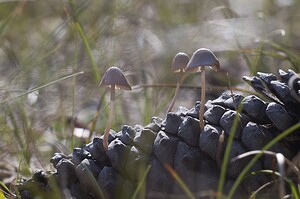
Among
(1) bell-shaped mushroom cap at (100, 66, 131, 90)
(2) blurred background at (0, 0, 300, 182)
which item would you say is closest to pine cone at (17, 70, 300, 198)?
(1) bell-shaped mushroom cap at (100, 66, 131, 90)

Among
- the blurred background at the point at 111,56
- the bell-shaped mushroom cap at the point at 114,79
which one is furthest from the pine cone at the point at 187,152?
the blurred background at the point at 111,56

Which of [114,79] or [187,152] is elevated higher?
[114,79]

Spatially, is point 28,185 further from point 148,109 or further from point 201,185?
point 148,109

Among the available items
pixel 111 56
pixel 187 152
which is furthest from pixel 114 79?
pixel 111 56

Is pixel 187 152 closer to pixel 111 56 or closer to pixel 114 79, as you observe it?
pixel 114 79

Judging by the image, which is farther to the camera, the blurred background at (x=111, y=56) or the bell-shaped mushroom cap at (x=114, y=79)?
the blurred background at (x=111, y=56)

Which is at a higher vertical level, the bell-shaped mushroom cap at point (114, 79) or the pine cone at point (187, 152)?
the bell-shaped mushroom cap at point (114, 79)

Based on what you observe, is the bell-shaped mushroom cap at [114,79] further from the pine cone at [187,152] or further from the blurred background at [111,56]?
the blurred background at [111,56]

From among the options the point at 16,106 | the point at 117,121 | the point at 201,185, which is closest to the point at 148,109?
the point at 117,121
